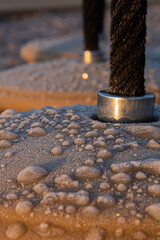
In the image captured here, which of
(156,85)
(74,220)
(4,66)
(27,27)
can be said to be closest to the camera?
(74,220)

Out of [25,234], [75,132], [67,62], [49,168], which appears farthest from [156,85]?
[25,234]

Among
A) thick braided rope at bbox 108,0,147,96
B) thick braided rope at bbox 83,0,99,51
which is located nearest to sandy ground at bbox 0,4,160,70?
thick braided rope at bbox 83,0,99,51

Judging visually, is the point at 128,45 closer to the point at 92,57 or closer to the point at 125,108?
the point at 125,108

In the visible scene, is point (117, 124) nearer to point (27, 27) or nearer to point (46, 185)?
point (46, 185)

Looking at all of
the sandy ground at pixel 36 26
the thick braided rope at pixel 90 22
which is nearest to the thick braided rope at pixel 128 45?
the thick braided rope at pixel 90 22

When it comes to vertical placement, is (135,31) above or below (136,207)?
above

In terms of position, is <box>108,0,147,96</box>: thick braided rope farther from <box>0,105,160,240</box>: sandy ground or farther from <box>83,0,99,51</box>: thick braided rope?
<box>83,0,99,51</box>: thick braided rope
